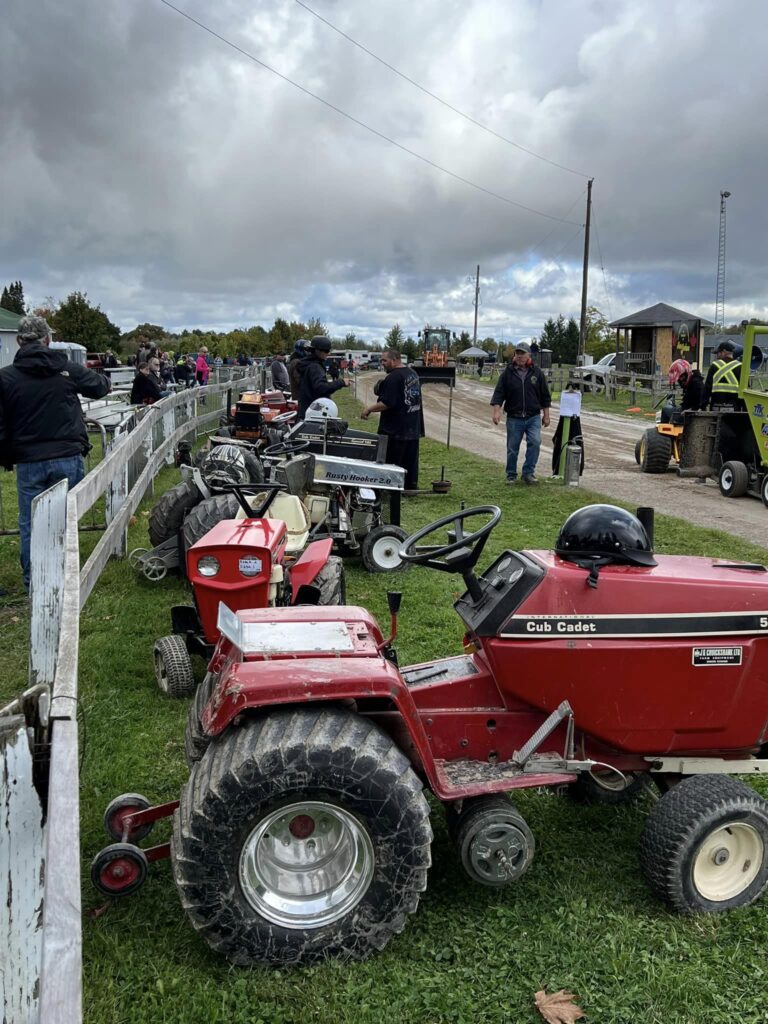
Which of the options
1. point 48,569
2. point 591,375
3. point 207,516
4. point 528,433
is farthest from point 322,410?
point 591,375

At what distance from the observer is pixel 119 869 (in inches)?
119

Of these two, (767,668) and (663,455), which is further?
(663,455)

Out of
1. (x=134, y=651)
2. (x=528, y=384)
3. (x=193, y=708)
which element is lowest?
(x=134, y=651)

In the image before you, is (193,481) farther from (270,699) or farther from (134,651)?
(270,699)

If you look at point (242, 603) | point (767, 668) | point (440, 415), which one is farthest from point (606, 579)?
point (440, 415)

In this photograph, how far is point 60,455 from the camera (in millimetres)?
6188

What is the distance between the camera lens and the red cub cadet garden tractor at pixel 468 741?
2.72 metres

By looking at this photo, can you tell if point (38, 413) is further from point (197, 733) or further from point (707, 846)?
point (707, 846)

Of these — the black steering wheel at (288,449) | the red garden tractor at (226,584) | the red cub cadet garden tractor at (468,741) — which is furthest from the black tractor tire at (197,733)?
the black steering wheel at (288,449)

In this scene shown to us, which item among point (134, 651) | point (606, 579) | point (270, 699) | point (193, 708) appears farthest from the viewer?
point (134, 651)

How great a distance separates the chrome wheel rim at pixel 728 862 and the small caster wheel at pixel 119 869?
76.4 inches

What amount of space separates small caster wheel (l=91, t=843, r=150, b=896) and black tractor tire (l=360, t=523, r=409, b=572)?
490 cm

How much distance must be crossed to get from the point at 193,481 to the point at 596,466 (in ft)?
30.0

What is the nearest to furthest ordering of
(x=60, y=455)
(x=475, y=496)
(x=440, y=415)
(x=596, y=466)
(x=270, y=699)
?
(x=270, y=699) → (x=60, y=455) → (x=475, y=496) → (x=596, y=466) → (x=440, y=415)
